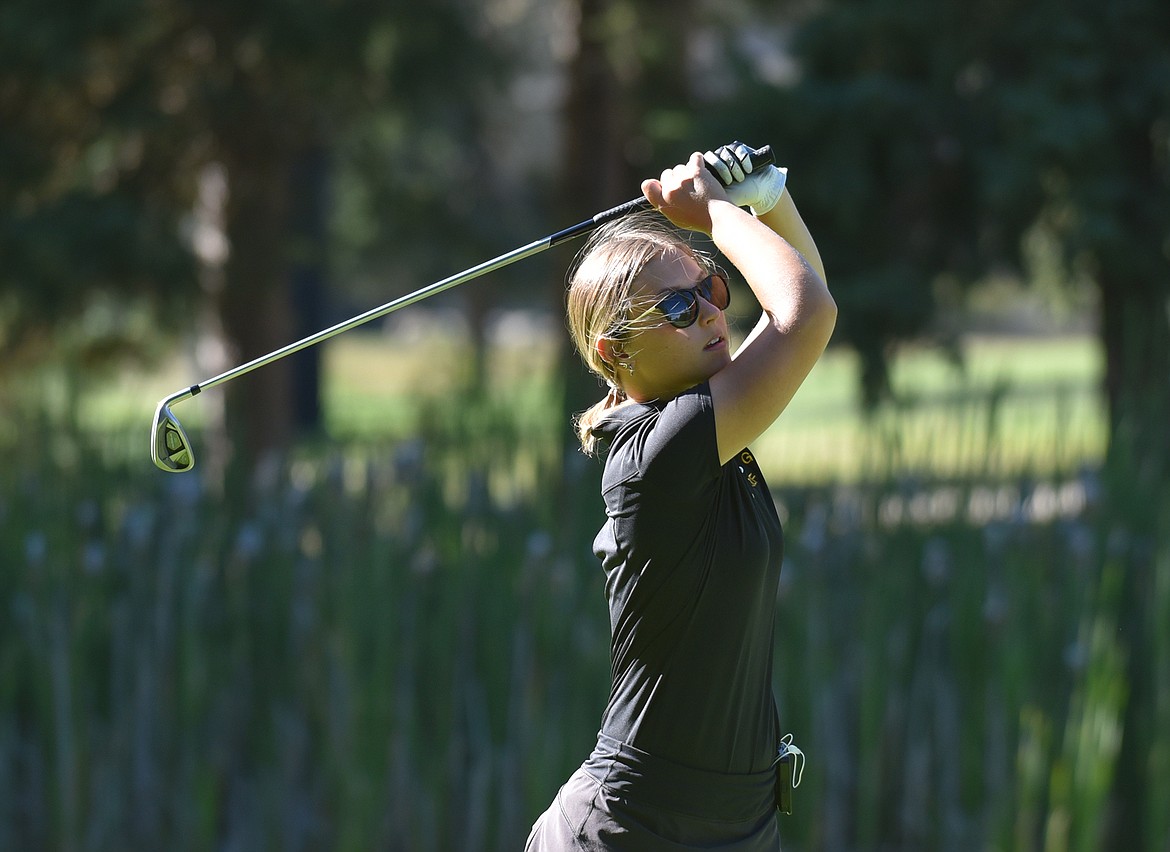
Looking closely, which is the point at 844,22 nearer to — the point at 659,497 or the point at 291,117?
the point at 291,117

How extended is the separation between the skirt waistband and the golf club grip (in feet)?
2.12

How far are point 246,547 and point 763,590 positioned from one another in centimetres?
183

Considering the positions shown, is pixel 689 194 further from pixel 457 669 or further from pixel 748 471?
pixel 457 669

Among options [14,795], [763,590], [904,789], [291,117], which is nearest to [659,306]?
[763,590]

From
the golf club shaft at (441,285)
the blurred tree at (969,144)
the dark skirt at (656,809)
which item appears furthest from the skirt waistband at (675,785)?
the blurred tree at (969,144)

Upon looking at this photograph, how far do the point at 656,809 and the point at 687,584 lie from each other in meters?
0.26

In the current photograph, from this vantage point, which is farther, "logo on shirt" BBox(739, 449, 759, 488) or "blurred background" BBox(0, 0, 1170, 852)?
"blurred background" BBox(0, 0, 1170, 852)

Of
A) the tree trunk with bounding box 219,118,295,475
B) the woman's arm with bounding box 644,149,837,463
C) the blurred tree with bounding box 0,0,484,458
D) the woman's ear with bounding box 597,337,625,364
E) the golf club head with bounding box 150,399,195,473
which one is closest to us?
the woman's arm with bounding box 644,149,837,463

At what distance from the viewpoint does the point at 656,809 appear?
1.59 meters

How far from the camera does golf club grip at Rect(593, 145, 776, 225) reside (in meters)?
1.67

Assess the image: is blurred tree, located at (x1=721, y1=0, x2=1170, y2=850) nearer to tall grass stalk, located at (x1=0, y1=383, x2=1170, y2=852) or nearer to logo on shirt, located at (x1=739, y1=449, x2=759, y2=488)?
tall grass stalk, located at (x1=0, y1=383, x2=1170, y2=852)

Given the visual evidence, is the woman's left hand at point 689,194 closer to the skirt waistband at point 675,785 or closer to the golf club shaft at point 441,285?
the golf club shaft at point 441,285

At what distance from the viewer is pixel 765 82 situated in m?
4.78

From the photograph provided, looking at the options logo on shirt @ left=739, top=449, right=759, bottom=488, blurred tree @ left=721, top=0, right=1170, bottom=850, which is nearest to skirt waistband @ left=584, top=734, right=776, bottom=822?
logo on shirt @ left=739, top=449, right=759, bottom=488
